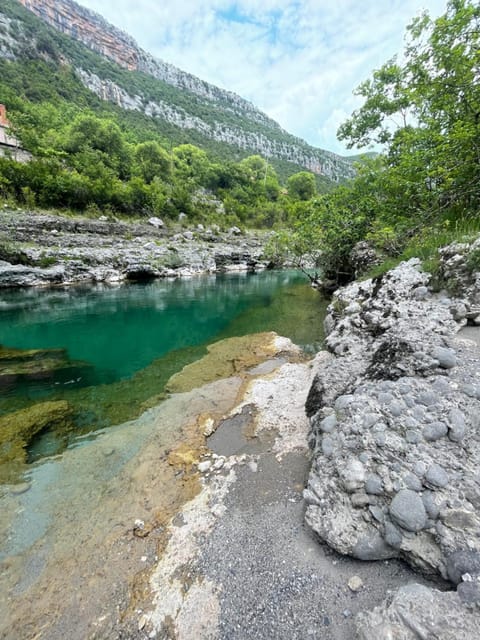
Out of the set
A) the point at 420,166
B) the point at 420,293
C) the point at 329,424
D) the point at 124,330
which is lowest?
the point at 124,330

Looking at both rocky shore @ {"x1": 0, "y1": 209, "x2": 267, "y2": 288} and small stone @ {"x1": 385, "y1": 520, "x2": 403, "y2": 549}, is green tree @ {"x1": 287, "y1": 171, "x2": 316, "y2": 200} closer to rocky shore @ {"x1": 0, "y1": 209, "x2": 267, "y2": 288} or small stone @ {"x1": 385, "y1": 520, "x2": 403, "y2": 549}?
rocky shore @ {"x1": 0, "y1": 209, "x2": 267, "y2": 288}

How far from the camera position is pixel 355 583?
83.7 inches

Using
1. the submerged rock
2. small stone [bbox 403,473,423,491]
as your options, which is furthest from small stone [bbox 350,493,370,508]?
the submerged rock

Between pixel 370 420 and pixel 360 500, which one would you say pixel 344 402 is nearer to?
pixel 370 420

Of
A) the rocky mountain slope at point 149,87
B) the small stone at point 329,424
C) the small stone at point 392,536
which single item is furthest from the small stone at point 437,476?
the rocky mountain slope at point 149,87

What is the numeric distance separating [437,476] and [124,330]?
41.8 feet

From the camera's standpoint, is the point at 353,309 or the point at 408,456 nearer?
the point at 408,456

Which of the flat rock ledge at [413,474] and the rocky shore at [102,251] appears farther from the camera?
the rocky shore at [102,251]

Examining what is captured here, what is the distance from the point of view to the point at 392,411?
9.36ft

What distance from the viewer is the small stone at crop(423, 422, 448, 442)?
8.08ft

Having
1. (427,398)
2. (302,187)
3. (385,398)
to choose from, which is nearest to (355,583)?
(385,398)

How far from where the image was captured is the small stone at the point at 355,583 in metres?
2.09

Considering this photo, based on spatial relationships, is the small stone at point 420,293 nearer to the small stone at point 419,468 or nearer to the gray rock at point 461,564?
the small stone at point 419,468

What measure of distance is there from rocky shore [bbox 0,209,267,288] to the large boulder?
85.9ft
